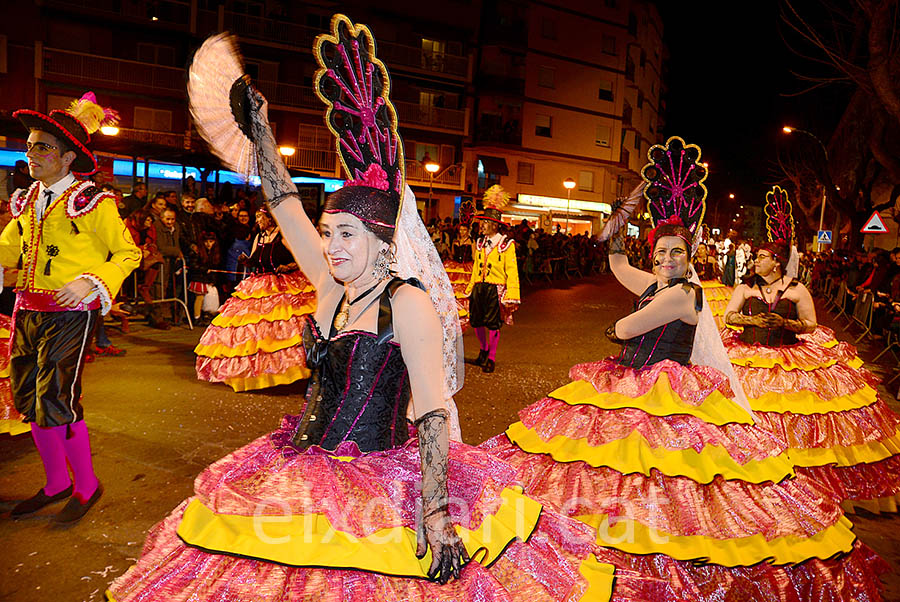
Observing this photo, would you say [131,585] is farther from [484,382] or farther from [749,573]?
[484,382]

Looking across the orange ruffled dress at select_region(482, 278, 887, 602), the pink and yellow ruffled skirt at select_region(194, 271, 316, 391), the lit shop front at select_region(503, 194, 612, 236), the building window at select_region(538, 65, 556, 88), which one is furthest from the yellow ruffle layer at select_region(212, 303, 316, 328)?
the building window at select_region(538, 65, 556, 88)

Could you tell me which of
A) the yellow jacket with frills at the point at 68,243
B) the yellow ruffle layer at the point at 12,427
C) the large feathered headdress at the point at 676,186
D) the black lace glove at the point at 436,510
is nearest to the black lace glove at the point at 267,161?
the black lace glove at the point at 436,510

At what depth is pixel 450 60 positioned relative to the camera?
37.5m

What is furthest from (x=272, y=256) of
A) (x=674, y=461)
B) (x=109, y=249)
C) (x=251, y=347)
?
(x=674, y=461)

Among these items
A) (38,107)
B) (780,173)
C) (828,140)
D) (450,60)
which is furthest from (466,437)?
(780,173)

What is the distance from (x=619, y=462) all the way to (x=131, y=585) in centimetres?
246

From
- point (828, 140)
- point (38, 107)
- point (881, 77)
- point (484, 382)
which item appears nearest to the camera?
point (484, 382)

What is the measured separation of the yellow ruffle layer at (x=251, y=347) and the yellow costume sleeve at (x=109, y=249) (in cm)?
364

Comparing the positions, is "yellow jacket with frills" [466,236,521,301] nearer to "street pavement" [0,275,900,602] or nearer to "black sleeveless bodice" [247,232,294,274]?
"street pavement" [0,275,900,602]

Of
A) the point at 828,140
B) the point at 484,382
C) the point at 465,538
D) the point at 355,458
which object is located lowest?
the point at 484,382

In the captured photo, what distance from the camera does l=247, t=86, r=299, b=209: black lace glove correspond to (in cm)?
278

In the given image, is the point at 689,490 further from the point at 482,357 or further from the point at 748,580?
the point at 482,357

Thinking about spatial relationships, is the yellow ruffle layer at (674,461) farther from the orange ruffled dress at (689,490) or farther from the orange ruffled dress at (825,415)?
the orange ruffled dress at (825,415)

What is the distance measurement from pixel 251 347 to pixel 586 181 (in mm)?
40574
